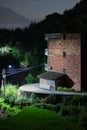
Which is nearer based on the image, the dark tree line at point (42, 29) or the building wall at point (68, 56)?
the building wall at point (68, 56)

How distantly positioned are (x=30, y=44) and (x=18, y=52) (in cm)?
325

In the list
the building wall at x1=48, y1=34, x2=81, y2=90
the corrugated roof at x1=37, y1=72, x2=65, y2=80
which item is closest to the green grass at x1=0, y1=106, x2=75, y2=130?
the building wall at x1=48, y1=34, x2=81, y2=90

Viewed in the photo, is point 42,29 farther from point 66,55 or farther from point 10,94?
point 10,94

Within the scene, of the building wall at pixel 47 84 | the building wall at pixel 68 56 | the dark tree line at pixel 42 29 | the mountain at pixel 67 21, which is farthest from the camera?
the dark tree line at pixel 42 29

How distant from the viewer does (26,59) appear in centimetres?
4722

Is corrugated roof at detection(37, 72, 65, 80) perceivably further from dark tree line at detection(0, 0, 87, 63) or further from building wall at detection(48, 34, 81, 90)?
dark tree line at detection(0, 0, 87, 63)

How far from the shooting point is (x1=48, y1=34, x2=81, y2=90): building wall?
112 ft

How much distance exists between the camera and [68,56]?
117ft

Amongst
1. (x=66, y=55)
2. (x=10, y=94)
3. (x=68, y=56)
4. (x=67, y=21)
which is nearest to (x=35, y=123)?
(x=10, y=94)

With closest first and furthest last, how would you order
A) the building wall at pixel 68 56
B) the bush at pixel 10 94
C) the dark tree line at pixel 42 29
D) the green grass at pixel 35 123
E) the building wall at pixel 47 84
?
the green grass at pixel 35 123
the bush at pixel 10 94
the building wall at pixel 68 56
the building wall at pixel 47 84
the dark tree line at pixel 42 29

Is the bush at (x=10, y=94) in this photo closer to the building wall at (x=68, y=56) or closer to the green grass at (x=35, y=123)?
the building wall at (x=68, y=56)

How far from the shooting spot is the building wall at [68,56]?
34.2m

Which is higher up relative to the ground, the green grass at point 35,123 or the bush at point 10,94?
the green grass at point 35,123

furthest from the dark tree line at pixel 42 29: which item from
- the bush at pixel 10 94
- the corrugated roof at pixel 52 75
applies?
the bush at pixel 10 94
